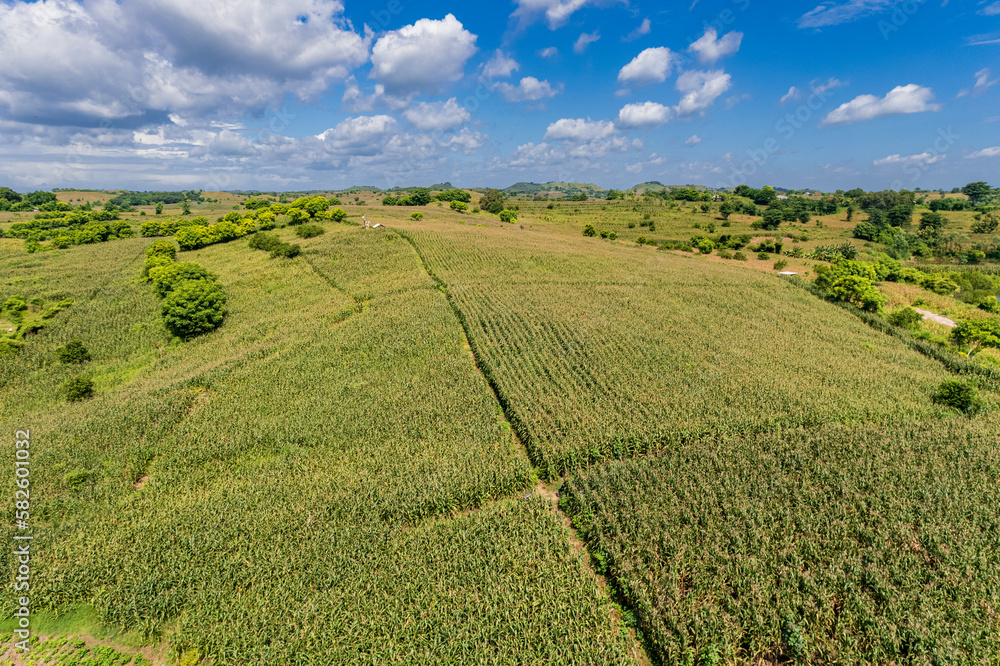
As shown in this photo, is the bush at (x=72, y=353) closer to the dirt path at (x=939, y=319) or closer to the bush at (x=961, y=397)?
the bush at (x=961, y=397)

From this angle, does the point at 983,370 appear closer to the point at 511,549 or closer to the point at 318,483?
the point at 511,549

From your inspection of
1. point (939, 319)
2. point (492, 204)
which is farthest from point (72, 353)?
point (492, 204)

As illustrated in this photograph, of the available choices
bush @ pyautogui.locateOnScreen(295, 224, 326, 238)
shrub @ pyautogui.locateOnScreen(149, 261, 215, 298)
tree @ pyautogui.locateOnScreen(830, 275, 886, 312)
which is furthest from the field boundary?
bush @ pyautogui.locateOnScreen(295, 224, 326, 238)

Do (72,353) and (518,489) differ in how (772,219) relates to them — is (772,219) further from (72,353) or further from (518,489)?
(72,353)

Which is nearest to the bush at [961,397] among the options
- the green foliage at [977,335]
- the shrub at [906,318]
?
the green foliage at [977,335]

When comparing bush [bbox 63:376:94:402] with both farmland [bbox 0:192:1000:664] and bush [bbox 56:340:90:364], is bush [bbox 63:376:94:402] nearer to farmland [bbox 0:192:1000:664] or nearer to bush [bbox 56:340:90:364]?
farmland [bbox 0:192:1000:664]

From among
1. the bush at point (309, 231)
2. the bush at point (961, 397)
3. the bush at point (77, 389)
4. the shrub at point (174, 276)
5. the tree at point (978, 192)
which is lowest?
the bush at point (77, 389)

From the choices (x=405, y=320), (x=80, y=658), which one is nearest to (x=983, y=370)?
(x=405, y=320)
